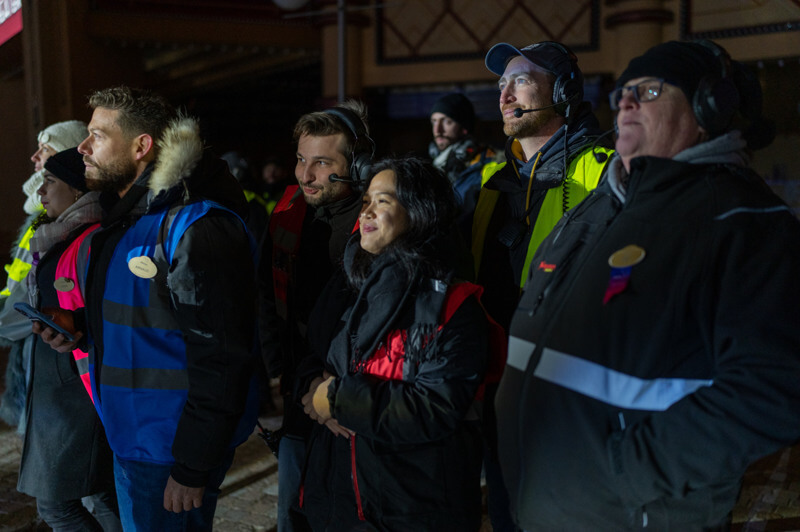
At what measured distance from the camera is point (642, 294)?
1.57 metres

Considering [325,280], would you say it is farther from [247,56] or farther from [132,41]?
[247,56]

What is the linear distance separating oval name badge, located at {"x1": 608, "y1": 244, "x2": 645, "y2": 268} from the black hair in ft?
2.08

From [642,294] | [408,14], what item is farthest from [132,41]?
[642,294]

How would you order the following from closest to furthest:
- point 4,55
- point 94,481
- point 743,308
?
point 743,308 < point 94,481 < point 4,55

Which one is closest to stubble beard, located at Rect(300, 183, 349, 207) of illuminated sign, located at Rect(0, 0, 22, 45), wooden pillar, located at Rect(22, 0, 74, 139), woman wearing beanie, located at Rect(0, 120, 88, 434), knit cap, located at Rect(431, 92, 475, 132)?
woman wearing beanie, located at Rect(0, 120, 88, 434)

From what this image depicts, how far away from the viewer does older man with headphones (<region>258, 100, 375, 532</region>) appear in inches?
111

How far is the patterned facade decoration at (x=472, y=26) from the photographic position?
1012 centimetres

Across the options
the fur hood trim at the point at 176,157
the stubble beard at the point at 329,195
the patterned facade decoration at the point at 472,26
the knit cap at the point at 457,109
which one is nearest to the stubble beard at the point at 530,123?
the stubble beard at the point at 329,195

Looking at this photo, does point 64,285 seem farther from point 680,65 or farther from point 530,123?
point 680,65

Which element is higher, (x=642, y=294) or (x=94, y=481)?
(x=642, y=294)

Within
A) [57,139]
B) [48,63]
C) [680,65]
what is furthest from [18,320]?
[48,63]

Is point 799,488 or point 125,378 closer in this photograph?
point 125,378

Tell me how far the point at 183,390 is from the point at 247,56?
34.6 feet

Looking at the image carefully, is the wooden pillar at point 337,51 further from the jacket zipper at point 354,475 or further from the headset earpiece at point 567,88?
the jacket zipper at point 354,475
